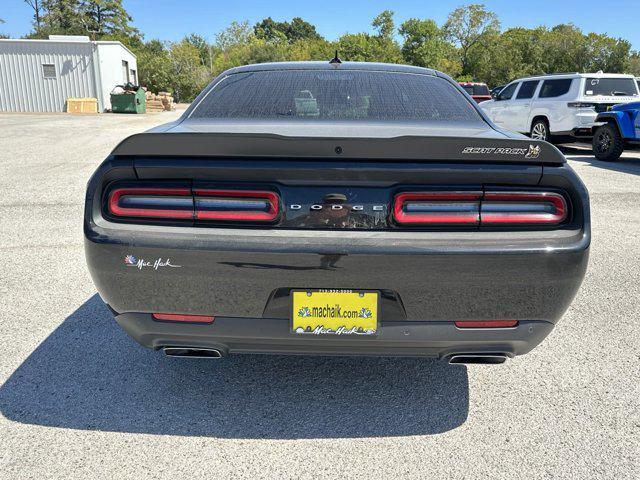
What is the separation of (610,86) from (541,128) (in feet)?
5.62

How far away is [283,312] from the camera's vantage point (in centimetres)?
213

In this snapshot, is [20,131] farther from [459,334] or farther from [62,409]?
[459,334]

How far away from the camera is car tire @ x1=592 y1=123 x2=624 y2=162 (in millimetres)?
11461

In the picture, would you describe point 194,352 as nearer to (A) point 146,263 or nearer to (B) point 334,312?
(A) point 146,263

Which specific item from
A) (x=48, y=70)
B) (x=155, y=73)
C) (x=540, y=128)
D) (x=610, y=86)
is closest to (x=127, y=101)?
(x=48, y=70)

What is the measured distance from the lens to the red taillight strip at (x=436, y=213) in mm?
2094

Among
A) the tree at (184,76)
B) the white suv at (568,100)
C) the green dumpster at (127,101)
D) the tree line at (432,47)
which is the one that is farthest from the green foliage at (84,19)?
the white suv at (568,100)

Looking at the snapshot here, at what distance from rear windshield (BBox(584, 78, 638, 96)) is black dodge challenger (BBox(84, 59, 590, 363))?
1201 cm

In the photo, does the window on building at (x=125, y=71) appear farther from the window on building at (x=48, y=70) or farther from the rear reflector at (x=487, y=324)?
the rear reflector at (x=487, y=324)

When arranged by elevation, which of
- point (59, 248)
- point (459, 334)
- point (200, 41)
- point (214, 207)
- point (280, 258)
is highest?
point (200, 41)

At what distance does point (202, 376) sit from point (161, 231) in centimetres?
102

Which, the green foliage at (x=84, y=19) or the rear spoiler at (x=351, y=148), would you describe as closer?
the rear spoiler at (x=351, y=148)

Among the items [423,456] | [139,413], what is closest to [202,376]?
[139,413]

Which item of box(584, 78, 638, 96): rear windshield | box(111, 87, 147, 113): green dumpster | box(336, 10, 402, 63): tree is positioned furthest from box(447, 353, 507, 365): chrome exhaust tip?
box(336, 10, 402, 63): tree
